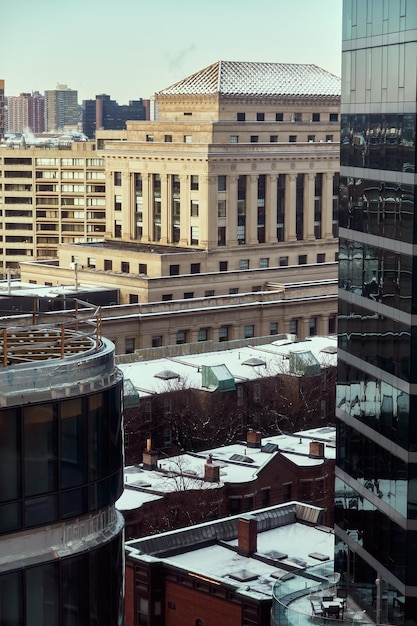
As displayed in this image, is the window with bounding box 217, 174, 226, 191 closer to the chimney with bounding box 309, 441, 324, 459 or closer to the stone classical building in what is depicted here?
Result: the stone classical building

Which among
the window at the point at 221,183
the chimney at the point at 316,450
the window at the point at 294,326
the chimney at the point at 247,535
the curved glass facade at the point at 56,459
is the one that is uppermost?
the curved glass facade at the point at 56,459

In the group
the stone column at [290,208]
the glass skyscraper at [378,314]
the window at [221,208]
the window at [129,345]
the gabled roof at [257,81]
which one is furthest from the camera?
the stone column at [290,208]

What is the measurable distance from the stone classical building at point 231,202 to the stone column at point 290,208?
0.11 metres

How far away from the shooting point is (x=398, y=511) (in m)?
38.8

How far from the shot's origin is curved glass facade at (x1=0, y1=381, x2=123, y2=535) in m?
27.8

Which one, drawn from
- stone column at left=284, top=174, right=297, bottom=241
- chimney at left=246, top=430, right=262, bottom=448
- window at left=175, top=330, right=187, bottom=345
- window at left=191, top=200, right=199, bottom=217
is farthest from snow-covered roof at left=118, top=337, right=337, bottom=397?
stone column at left=284, top=174, right=297, bottom=241

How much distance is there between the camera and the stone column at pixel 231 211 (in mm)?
168000

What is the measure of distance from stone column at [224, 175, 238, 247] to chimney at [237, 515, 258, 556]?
4028 inches

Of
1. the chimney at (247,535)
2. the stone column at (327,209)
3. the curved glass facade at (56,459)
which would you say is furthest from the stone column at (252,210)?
the curved glass facade at (56,459)

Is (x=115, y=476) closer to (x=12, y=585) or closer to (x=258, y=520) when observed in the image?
(x=12, y=585)

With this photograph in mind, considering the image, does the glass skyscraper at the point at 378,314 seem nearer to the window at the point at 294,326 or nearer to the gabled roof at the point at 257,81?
the window at the point at 294,326

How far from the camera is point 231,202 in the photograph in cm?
16888

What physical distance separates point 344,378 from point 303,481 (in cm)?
4495

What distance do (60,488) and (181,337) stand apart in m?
121
